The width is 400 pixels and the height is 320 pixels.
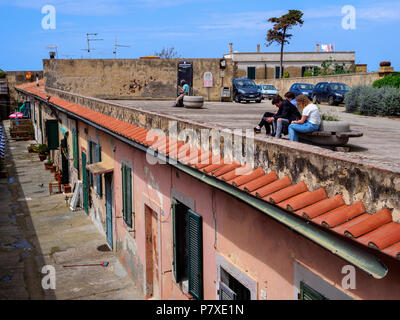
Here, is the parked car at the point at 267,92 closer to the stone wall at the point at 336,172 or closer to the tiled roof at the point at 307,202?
the tiled roof at the point at 307,202

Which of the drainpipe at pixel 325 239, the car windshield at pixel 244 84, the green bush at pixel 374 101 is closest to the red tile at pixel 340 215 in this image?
the drainpipe at pixel 325 239

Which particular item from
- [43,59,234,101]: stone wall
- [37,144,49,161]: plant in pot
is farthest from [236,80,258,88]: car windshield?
[37,144,49,161]: plant in pot

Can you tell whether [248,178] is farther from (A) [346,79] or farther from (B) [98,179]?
(A) [346,79]

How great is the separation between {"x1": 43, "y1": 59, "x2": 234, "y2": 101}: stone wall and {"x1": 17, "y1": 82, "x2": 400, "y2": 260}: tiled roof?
54.6 feet

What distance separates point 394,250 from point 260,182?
6.18ft

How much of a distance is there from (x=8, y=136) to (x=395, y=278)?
3977 centimetres

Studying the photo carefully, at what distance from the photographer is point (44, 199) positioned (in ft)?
60.9

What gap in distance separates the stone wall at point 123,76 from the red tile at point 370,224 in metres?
20.1

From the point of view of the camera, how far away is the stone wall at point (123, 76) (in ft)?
73.9

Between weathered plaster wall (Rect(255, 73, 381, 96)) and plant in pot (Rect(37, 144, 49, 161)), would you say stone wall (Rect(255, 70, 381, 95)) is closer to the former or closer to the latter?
weathered plaster wall (Rect(255, 73, 381, 96))

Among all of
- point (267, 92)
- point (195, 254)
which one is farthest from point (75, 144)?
point (267, 92)

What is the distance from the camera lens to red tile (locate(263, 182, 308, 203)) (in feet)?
13.4
